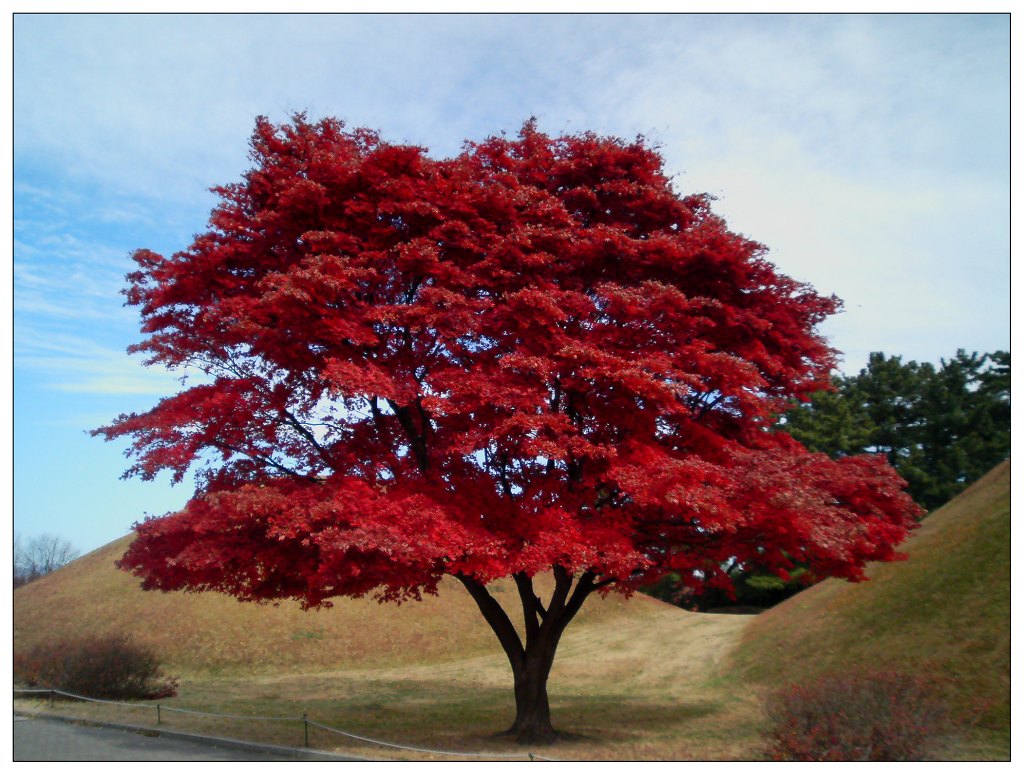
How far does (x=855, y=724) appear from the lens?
1061 centimetres

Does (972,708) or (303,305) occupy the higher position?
(303,305)

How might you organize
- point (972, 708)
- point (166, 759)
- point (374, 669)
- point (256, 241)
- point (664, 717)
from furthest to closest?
1. point (374, 669)
2. point (664, 717)
3. point (972, 708)
4. point (256, 241)
5. point (166, 759)

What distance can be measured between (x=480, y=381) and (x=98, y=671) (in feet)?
54.1

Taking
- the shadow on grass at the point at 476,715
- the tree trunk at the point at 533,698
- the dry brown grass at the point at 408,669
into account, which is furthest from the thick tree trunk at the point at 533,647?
the dry brown grass at the point at 408,669

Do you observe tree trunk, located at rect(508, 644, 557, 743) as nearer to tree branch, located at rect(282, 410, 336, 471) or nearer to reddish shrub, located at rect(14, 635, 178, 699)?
tree branch, located at rect(282, 410, 336, 471)

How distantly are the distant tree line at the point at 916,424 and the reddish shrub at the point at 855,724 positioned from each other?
96.4 ft

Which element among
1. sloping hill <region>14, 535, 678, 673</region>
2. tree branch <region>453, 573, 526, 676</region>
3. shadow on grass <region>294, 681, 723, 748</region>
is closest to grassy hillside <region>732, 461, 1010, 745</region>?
shadow on grass <region>294, 681, 723, 748</region>

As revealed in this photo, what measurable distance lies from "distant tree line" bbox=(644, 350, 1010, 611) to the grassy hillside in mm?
12937

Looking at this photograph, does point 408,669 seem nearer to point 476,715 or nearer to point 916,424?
point 476,715

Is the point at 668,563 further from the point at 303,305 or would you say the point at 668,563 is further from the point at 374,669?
the point at 374,669

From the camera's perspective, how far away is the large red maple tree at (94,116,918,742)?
11125mm

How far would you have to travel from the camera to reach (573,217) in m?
13.8

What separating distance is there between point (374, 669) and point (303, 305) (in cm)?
2426
